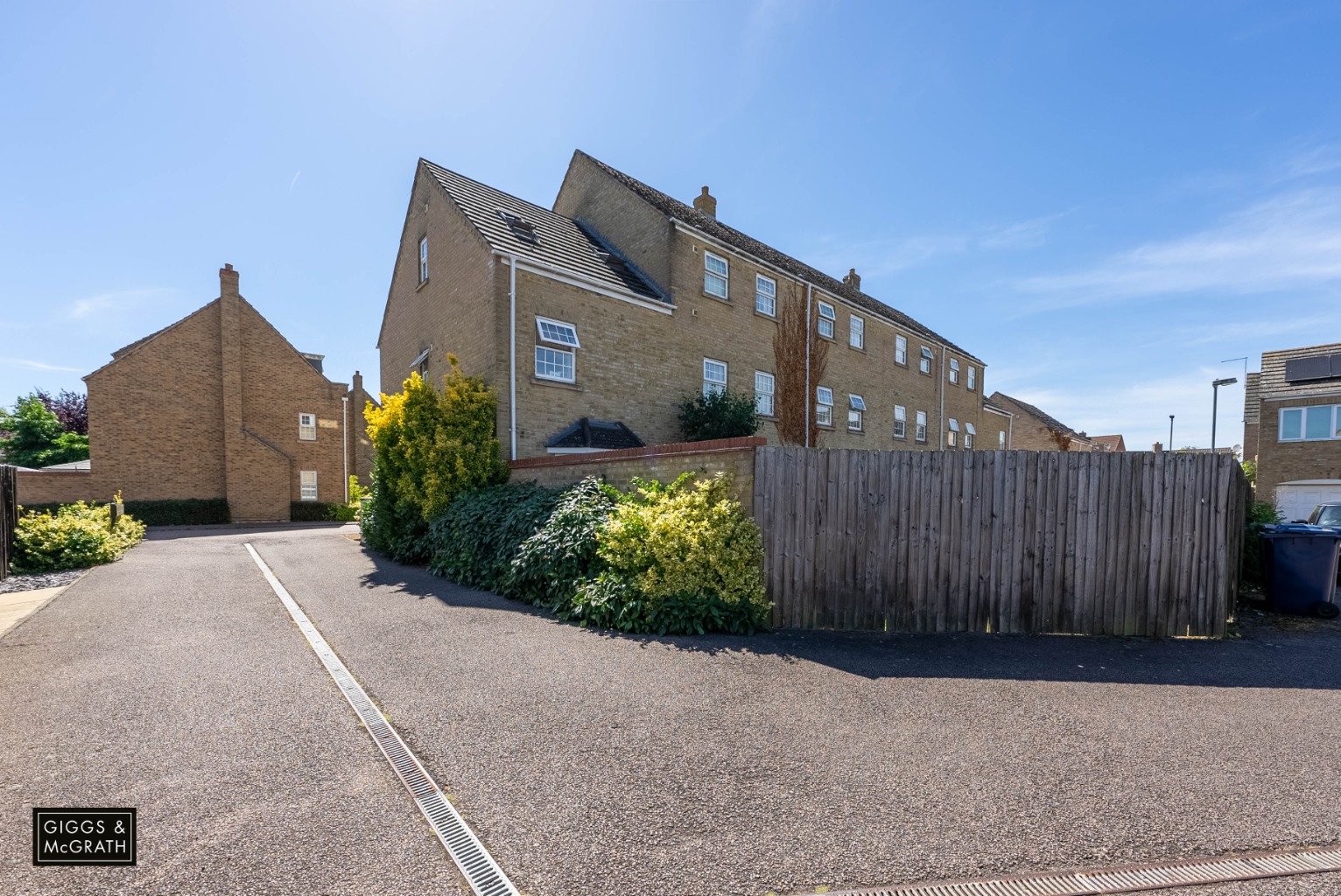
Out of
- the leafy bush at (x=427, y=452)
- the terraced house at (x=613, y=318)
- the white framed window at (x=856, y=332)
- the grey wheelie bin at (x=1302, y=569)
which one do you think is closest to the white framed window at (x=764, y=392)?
the terraced house at (x=613, y=318)

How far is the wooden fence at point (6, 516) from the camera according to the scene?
940 centimetres

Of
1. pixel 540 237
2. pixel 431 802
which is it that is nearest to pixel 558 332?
pixel 540 237

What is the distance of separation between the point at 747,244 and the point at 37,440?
40511mm

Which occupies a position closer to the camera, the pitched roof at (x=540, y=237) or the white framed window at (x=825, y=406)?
the pitched roof at (x=540, y=237)

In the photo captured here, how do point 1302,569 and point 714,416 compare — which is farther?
point 714,416

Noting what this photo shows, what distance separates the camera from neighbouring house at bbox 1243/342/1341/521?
20812 millimetres

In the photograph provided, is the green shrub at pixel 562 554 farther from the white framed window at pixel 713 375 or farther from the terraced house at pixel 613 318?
the white framed window at pixel 713 375

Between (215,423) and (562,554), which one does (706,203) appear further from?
(215,423)

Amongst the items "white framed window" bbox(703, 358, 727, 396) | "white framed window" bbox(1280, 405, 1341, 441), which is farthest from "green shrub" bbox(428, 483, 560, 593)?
"white framed window" bbox(1280, 405, 1341, 441)

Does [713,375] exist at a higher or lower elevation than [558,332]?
lower

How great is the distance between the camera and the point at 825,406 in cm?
1956

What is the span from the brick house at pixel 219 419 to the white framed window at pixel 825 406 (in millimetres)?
17826

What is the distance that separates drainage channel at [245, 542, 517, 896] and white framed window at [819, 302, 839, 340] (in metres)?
17.9

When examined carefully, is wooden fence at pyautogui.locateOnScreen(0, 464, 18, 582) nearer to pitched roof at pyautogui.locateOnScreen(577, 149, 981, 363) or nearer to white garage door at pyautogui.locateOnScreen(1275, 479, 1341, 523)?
pitched roof at pyautogui.locateOnScreen(577, 149, 981, 363)
